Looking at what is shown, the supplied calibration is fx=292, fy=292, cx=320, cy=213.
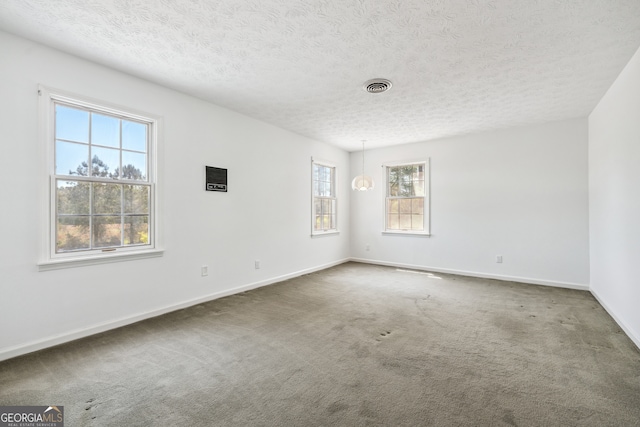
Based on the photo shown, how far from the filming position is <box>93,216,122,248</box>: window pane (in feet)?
9.78

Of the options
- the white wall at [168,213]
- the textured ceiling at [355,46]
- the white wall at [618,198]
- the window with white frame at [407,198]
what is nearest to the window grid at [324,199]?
the white wall at [168,213]

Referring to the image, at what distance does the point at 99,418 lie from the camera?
1.73 meters

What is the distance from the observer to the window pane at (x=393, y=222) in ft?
20.8

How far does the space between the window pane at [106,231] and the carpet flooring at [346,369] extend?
0.91 metres

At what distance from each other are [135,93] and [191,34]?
1.27 meters

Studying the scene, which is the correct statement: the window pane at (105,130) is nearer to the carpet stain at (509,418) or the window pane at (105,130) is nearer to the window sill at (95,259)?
the window sill at (95,259)

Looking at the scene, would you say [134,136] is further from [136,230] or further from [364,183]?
[364,183]

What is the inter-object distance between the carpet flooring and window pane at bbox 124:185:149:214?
1.25 metres

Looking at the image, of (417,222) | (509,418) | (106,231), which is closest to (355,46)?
(509,418)

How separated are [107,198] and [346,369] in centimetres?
289

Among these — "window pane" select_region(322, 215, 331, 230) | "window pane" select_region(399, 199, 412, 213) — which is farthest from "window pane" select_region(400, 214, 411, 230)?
"window pane" select_region(322, 215, 331, 230)

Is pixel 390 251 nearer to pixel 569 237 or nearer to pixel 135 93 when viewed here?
pixel 569 237

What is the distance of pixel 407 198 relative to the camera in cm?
620

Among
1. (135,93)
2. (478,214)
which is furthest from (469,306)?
(135,93)
